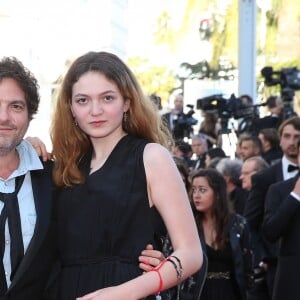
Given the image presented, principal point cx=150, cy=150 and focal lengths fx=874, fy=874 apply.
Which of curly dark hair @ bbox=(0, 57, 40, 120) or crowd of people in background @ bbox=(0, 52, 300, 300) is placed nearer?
crowd of people in background @ bbox=(0, 52, 300, 300)

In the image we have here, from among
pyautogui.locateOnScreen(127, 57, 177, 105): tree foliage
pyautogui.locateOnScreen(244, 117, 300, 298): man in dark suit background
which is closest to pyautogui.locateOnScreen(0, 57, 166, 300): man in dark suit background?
pyautogui.locateOnScreen(244, 117, 300, 298): man in dark suit background

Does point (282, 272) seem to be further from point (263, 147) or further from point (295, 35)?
point (295, 35)

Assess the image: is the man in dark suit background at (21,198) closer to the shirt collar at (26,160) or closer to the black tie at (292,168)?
the shirt collar at (26,160)

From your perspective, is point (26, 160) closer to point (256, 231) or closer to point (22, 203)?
point (22, 203)

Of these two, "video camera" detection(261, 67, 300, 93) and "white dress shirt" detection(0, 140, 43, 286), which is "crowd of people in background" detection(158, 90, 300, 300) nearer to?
"white dress shirt" detection(0, 140, 43, 286)

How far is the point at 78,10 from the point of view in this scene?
36.6ft

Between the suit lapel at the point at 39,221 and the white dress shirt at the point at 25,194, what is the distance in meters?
0.03

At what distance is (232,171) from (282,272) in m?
2.26

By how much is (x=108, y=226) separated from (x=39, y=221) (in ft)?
1.00

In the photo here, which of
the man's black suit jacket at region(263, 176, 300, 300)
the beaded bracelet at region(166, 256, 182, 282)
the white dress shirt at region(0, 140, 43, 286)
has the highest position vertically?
the white dress shirt at region(0, 140, 43, 286)

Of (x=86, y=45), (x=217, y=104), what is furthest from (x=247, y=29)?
(x=86, y=45)

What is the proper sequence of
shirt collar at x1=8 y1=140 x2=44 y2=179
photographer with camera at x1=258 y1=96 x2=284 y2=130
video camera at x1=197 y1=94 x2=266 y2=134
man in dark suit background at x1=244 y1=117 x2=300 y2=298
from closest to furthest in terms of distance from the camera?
shirt collar at x1=8 y1=140 x2=44 y2=179 < man in dark suit background at x1=244 y1=117 x2=300 y2=298 < photographer with camera at x1=258 y1=96 x2=284 y2=130 < video camera at x1=197 y1=94 x2=266 y2=134

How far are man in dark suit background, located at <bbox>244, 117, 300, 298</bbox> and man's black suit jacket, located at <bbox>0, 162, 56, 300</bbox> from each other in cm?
369

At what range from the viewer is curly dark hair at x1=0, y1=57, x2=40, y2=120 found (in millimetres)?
3463
